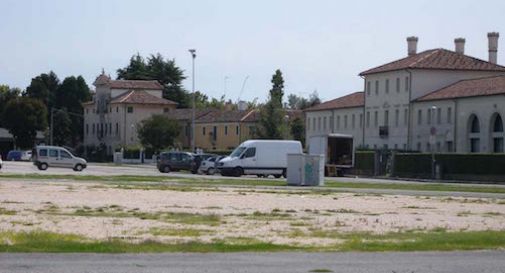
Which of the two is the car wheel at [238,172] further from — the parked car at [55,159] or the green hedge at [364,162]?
the green hedge at [364,162]

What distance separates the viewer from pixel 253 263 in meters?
17.4

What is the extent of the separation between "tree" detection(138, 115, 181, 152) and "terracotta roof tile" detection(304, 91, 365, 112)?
17294 millimetres

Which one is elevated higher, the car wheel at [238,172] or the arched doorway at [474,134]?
the arched doorway at [474,134]

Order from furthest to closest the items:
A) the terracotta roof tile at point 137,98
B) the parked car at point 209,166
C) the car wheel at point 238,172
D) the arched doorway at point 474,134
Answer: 1. the terracotta roof tile at point 137,98
2. the arched doorway at point 474,134
3. the parked car at point 209,166
4. the car wheel at point 238,172

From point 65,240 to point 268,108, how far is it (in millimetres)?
91534

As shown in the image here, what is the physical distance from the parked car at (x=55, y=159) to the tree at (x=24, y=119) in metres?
69.3

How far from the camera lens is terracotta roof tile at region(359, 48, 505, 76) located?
10381 cm

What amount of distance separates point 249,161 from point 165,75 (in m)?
108

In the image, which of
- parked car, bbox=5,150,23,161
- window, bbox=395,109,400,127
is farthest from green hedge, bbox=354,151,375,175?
parked car, bbox=5,150,23,161

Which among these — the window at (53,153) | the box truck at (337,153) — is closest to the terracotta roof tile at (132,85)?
the window at (53,153)

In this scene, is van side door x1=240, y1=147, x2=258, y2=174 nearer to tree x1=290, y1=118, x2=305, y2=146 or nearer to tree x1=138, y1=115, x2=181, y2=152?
tree x1=138, y1=115, x2=181, y2=152

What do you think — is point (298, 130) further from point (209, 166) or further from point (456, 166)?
point (209, 166)

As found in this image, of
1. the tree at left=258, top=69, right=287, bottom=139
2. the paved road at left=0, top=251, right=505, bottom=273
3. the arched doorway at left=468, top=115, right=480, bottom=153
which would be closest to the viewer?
the paved road at left=0, top=251, right=505, bottom=273

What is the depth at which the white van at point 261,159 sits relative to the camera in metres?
68.9
